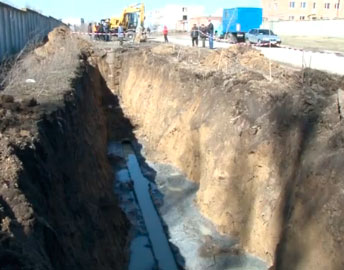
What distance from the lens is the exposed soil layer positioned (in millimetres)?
4988

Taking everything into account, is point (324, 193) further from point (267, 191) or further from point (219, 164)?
point (219, 164)

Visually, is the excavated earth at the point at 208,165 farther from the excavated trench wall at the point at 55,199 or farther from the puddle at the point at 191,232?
the puddle at the point at 191,232

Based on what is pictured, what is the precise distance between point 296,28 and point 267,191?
166 ft

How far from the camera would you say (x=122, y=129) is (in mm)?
20562

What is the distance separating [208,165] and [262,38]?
24327mm


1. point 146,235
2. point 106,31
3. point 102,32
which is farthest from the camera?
point 102,32

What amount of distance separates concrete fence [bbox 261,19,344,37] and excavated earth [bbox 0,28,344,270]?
35.6 metres

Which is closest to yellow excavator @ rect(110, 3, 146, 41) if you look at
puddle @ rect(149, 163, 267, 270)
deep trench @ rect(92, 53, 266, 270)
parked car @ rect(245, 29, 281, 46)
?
parked car @ rect(245, 29, 281, 46)

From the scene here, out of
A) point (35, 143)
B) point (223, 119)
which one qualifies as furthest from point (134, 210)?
point (35, 143)

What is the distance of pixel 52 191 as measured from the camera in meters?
6.79

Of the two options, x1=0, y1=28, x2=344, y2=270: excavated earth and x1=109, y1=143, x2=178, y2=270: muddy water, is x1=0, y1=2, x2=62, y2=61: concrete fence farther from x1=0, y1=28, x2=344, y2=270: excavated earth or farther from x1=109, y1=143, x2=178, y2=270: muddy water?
x1=109, y1=143, x2=178, y2=270: muddy water

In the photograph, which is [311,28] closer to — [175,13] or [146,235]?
[146,235]

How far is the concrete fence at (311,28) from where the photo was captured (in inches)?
1934

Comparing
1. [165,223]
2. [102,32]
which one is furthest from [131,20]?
[165,223]
